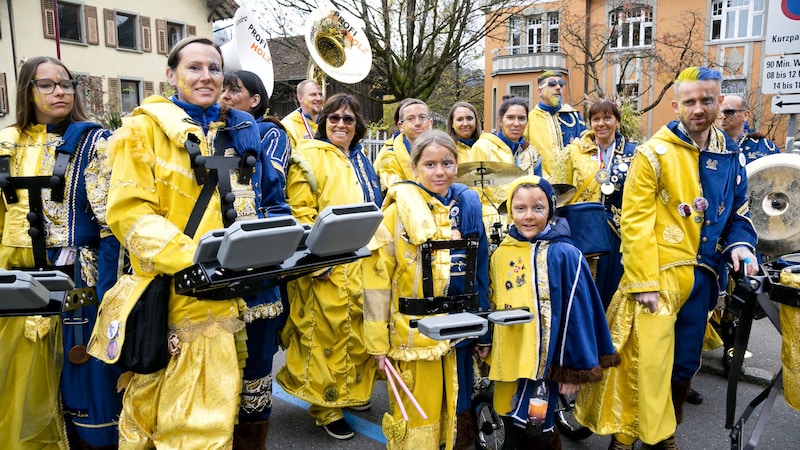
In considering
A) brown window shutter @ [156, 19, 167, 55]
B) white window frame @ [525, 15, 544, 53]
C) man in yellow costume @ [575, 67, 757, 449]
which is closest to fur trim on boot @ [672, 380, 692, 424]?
man in yellow costume @ [575, 67, 757, 449]

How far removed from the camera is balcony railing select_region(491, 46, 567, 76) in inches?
1113

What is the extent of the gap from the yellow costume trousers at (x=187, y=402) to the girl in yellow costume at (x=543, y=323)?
1372 mm

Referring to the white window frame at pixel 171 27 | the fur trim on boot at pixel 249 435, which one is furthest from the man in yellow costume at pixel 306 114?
the white window frame at pixel 171 27

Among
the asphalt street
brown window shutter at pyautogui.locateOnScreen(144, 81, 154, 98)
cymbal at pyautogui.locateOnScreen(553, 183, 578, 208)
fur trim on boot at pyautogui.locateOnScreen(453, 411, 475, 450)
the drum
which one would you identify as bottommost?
the asphalt street

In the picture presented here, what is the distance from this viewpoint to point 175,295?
7.72ft

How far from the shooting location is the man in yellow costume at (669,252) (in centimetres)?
319

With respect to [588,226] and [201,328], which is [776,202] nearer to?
[588,226]

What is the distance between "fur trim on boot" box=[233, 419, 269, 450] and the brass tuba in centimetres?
305

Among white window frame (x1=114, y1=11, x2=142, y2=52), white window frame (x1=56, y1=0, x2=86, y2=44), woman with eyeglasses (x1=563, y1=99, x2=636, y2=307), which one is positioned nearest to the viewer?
woman with eyeglasses (x1=563, y1=99, x2=636, y2=307)

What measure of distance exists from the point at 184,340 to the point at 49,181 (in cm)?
116

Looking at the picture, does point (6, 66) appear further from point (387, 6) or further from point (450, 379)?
point (450, 379)

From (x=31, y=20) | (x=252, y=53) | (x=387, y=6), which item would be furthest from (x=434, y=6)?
(x=31, y=20)

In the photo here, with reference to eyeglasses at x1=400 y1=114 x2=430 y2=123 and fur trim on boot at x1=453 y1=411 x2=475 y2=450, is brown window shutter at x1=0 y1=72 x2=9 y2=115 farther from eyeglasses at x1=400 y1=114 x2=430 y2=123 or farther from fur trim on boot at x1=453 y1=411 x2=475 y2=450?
fur trim on boot at x1=453 y1=411 x2=475 y2=450

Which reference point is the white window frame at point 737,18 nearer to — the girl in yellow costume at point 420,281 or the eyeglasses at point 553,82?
the eyeglasses at point 553,82
